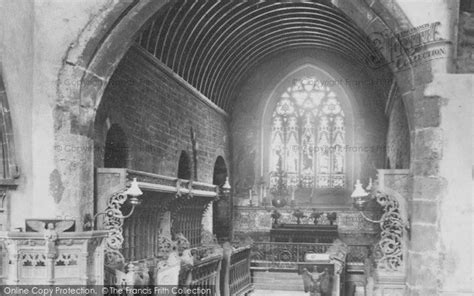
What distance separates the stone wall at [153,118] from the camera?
11.2 meters

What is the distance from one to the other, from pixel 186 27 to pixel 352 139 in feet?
28.0

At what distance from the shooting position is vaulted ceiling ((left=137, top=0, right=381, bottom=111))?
13.6 metres

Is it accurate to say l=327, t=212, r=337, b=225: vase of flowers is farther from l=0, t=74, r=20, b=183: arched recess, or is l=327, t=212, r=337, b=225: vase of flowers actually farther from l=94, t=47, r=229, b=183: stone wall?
l=0, t=74, r=20, b=183: arched recess

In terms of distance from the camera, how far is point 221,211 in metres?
20.1

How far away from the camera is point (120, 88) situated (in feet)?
37.7

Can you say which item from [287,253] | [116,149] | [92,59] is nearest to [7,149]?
[92,59]

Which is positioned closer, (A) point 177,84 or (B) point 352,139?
(A) point 177,84

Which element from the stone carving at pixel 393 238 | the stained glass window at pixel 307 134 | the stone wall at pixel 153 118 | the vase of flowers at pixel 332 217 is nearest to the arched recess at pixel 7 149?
the stone wall at pixel 153 118

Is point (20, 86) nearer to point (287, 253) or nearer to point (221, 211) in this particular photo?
point (287, 253)

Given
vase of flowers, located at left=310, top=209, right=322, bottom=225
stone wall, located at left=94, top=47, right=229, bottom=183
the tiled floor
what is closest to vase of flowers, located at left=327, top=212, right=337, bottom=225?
vase of flowers, located at left=310, top=209, right=322, bottom=225

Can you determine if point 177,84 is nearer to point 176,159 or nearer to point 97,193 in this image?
point 176,159

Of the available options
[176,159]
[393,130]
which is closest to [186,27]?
[176,159]

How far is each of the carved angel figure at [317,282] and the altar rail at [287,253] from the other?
20.5 feet

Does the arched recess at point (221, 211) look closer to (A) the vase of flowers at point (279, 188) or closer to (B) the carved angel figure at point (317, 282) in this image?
(A) the vase of flowers at point (279, 188)
